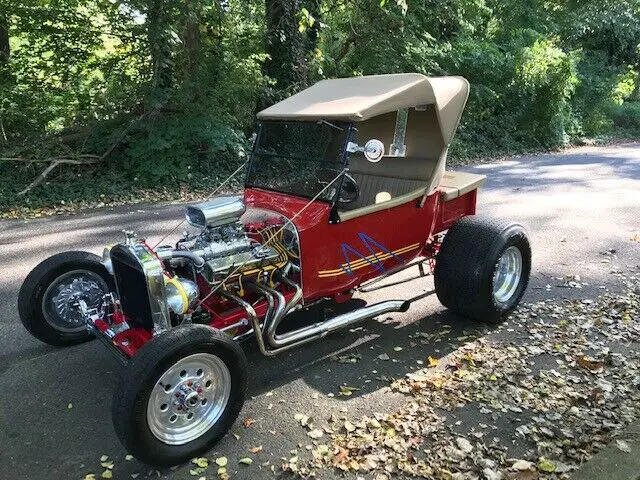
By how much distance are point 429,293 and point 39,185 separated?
7.63 meters

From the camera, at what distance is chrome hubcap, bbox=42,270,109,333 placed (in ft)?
14.0

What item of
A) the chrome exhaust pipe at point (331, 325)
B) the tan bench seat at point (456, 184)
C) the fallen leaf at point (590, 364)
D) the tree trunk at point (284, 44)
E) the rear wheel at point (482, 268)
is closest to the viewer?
the chrome exhaust pipe at point (331, 325)

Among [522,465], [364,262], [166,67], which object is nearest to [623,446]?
[522,465]

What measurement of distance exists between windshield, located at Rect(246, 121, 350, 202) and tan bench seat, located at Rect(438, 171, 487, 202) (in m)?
1.27

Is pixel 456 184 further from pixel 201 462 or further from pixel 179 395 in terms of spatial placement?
pixel 201 462

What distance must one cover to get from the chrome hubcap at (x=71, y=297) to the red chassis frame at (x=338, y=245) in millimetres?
666

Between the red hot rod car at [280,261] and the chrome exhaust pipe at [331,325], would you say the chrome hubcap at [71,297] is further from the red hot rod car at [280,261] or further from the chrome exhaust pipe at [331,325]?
the chrome exhaust pipe at [331,325]

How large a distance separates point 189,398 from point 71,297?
173cm

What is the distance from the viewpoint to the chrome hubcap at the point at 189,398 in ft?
10.2

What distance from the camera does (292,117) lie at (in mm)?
4285

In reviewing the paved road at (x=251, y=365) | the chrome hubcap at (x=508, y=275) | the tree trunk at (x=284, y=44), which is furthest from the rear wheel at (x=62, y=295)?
the tree trunk at (x=284, y=44)

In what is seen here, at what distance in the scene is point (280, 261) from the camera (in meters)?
3.93

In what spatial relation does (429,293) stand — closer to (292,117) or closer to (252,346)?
(252,346)

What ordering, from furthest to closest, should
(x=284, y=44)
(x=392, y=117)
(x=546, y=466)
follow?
(x=284, y=44), (x=392, y=117), (x=546, y=466)
